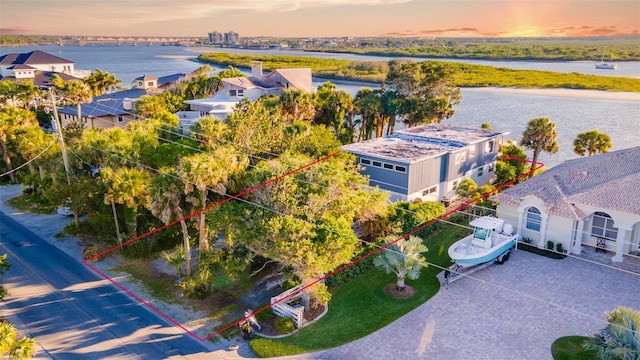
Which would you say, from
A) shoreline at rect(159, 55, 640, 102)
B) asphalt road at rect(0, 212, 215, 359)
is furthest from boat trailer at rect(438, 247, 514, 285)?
shoreline at rect(159, 55, 640, 102)

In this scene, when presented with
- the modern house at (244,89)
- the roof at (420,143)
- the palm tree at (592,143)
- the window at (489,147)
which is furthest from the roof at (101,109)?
the palm tree at (592,143)

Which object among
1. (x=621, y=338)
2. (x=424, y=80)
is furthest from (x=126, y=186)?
(x=424, y=80)

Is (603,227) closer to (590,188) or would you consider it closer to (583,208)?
(583,208)

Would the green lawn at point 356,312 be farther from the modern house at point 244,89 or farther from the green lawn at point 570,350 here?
the modern house at point 244,89

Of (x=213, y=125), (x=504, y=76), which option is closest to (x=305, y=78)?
(x=213, y=125)

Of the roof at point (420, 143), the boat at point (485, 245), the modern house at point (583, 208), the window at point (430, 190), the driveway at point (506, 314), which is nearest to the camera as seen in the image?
the driveway at point (506, 314)

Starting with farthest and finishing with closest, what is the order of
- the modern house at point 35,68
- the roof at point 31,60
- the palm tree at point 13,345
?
the roof at point 31,60 < the modern house at point 35,68 < the palm tree at point 13,345
